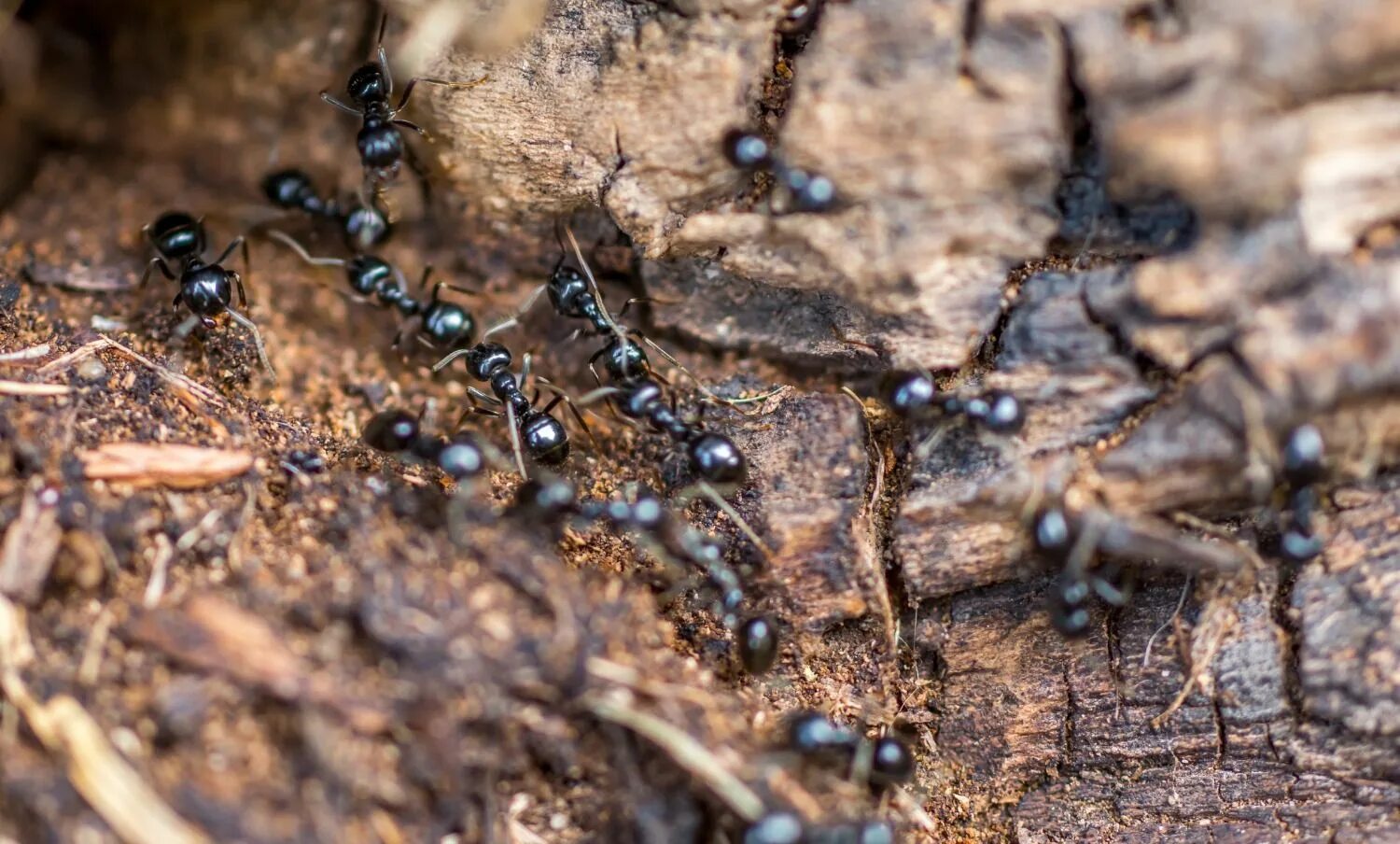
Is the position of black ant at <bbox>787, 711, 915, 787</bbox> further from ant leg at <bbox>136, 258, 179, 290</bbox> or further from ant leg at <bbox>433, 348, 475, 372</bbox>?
ant leg at <bbox>136, 258, 179, 290</bbox>

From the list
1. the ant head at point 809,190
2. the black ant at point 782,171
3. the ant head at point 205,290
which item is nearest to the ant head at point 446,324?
the ant head at point 205,290

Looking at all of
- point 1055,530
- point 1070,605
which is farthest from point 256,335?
point 1070,605

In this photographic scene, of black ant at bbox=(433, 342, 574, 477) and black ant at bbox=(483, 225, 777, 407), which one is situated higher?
black ant at bbox=(483, 225, 777, 407)

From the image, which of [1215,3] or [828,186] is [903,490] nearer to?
[828,186]


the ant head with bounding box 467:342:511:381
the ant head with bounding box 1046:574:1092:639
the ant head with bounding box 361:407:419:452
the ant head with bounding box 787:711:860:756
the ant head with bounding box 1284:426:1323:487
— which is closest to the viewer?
the ant head with bounding box 1284:426:1323:487

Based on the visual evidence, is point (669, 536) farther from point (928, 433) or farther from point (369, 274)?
point (369, 274)

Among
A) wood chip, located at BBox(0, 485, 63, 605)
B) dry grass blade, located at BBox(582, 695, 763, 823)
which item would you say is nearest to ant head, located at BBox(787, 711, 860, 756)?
dry grass blade, located at BBox(582, 695, 763, 823)

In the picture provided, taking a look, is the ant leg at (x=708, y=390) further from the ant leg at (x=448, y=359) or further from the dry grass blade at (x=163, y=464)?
the dry grass blade at (x=163, y=464)

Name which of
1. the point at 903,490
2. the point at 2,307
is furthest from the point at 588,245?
the point at 2,307
